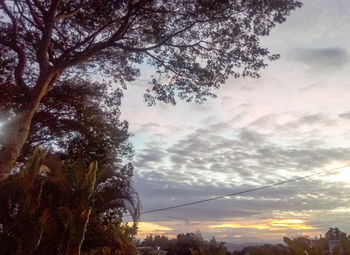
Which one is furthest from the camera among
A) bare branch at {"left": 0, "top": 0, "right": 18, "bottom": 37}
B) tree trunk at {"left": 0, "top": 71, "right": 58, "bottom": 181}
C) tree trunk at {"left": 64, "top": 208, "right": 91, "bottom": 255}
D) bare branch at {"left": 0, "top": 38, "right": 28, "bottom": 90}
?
bare branch at {"left": 0, "top": 0, "right": 18, "bottom": 37}

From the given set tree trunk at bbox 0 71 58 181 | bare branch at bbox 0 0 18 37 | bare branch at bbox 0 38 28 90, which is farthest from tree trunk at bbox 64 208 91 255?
bare branch at bbox 0 0 18 37

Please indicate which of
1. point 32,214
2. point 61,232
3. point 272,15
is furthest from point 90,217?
point 272,15

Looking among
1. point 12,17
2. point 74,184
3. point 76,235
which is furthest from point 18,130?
point 12,17

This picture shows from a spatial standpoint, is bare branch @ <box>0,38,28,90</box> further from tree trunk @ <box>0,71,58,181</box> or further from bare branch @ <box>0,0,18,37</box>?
tree trunk @ <box>0,71,58,181</box>

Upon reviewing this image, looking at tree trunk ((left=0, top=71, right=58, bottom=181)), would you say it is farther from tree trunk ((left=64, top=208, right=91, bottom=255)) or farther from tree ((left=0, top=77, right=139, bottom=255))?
tree trunk ((left=64, top=208, right=91, bottom=255))

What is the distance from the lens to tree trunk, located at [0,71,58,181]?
403 inches

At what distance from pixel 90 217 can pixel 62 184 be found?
117 centimetres

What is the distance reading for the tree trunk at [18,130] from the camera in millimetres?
10242

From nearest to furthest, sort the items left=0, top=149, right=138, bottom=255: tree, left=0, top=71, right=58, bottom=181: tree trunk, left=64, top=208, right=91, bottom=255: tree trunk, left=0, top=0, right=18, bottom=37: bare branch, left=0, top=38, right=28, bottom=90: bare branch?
left=0, top=149, right=138, bottom=255: tree, left=64, top=208, right=91, bottom=255: tree trunk, left=0, top=71, right=58, bottom=181: tree trunk, left=0, top=38, right=28, bottom=90: bare branch, left=0, top=0, right=18, bottom=37: bare branch

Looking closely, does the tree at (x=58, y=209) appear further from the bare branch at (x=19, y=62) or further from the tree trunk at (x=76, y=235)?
the bare branch at (x=19, y=62)

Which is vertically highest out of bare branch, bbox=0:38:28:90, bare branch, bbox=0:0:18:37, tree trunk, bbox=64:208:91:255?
bare branch, bbox=0:0:18:37

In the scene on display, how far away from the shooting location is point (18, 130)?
35.0 ft

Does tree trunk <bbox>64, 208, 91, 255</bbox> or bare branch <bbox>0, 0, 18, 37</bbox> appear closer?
tree trunk <bbox>64, 208, 91, 255</bbox>

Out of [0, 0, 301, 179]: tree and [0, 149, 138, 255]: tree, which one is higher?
[0, 0, 301, 179]: tree
